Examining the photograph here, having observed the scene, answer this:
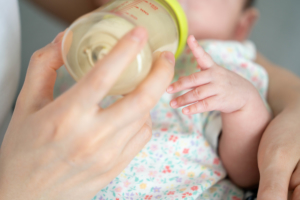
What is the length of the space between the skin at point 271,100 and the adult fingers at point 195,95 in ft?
0.72

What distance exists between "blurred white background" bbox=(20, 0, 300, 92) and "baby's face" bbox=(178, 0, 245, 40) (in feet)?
1.76

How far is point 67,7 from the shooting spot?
57.2 inches

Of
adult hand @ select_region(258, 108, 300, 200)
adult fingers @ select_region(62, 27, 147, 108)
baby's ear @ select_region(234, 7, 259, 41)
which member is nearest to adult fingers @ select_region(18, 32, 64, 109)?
adult fingers @ select_region(62, 27, 147, 108)

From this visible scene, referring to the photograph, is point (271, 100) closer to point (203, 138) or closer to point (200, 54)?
point (203, 138)

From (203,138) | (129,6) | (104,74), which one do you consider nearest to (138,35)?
(104,74)

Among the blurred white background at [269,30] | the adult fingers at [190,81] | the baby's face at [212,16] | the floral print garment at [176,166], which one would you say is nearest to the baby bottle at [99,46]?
the adult fingers at [190,81]

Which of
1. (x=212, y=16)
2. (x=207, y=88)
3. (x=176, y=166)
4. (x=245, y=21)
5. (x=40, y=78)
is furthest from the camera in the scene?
(x=245, y=21)

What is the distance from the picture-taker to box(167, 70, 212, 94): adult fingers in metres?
0.56

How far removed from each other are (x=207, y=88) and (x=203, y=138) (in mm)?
305

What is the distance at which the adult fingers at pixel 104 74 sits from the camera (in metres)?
0.35

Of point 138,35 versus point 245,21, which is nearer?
point 138,35

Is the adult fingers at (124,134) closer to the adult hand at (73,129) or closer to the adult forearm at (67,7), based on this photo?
the adult hand at (73,129)

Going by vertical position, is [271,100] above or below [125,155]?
below

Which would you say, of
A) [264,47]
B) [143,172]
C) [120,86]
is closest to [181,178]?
[143,172]
